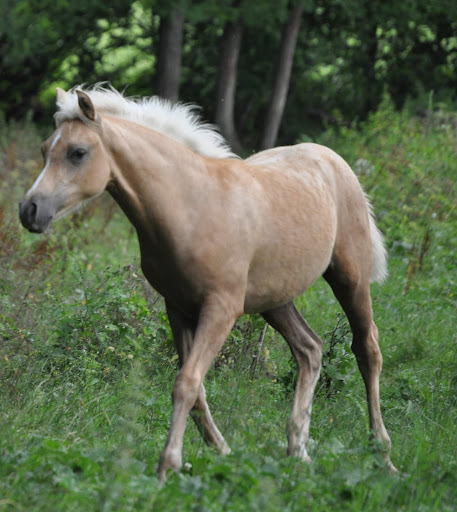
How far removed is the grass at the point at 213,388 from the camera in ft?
13.2

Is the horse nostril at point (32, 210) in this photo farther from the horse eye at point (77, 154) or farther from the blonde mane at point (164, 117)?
the blonde mane at point (164, 117)

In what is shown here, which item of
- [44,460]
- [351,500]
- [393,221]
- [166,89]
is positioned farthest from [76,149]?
[166,89]

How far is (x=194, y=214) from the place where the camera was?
4691 mm

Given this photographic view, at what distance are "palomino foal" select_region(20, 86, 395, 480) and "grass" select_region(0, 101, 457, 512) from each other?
27cm

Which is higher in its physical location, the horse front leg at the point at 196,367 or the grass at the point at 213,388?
the horse front leg at the point at 196,367

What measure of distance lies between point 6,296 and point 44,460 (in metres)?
2.40

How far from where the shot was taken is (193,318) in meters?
4.92

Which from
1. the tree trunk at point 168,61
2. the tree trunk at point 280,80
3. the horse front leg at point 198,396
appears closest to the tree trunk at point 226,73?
the tree trunk at point 280,80

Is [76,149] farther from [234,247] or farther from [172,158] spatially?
[234,247]

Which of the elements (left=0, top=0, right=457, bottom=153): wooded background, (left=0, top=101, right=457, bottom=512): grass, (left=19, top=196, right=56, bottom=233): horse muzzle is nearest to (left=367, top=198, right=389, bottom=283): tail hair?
(left=0, top=101, right=457, bottom=512): grass

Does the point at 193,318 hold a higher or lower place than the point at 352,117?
higher

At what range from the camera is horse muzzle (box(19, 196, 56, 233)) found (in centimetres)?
427

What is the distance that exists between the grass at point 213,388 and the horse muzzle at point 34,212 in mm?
917

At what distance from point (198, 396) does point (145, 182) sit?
1.23 metres
